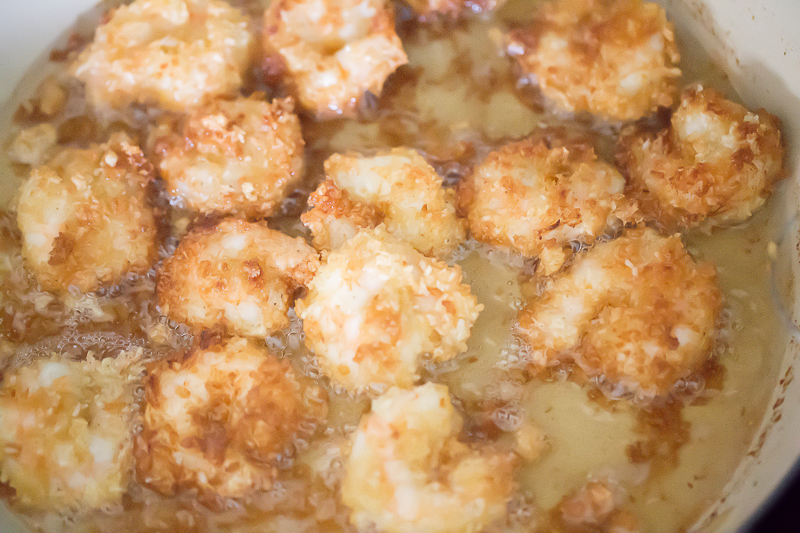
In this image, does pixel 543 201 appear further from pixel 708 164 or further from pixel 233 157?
pixel 233 157

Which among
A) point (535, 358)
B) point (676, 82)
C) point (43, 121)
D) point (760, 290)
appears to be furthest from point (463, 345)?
point (43, 121)

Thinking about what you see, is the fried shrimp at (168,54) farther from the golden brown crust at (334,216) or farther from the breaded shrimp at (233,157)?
the golden brown crust at (334,216)

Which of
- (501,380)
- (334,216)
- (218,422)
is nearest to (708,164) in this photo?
(501,380)

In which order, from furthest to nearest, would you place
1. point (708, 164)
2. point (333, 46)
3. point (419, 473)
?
1. point (333, 46)
2. point (708, 164)
3. point (419, 473)

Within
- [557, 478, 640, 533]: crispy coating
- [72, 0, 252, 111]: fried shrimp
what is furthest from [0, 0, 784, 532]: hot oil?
[72, 0, 252, 111]: fried shrimp

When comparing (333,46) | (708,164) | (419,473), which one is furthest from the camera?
(333,46)

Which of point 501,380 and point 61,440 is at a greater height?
point 501,380

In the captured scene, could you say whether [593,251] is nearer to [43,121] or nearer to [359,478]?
[359,478]

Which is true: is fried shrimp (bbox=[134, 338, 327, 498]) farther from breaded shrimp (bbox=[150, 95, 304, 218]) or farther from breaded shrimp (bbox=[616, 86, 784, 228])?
breaded shrimp (bbox=[616, 86, 784, 228])
